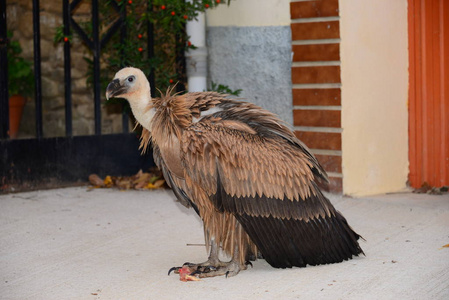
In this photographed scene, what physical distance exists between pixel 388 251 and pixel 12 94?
5928mm

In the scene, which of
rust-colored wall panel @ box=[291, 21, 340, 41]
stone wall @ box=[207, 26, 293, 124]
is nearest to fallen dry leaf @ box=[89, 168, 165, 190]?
stone wall @ box=[207, 26, 293, 124]

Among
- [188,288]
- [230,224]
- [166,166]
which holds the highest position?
[166,166]

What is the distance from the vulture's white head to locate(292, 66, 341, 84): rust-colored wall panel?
2281mm

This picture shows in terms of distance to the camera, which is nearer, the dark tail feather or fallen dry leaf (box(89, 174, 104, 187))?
the dark tail feather

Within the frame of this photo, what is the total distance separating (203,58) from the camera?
739cm

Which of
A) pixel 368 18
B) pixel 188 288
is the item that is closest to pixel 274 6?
pixel 368 18

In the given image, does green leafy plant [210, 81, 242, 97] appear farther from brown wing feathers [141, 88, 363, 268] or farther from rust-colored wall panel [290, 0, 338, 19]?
brown wing feathers [141, 88, 363, 268]

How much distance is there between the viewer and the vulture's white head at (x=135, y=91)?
4703mm

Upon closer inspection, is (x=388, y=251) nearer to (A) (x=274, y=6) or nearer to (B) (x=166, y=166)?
(B) (x=166, y=166)

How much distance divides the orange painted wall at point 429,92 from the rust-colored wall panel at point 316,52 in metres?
0.89

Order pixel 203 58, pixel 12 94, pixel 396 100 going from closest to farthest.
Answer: pixel 396 100 → pixel 203 58 → pixel 12 94

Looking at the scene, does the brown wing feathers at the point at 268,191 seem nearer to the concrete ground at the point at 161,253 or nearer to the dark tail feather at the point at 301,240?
the dark tail feather at the point at 301,240

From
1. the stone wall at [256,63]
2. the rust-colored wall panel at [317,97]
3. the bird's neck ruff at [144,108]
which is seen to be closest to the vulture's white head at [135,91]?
the bird's neck ruff at [144,108]

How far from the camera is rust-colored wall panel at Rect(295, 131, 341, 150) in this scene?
6.53 metres
